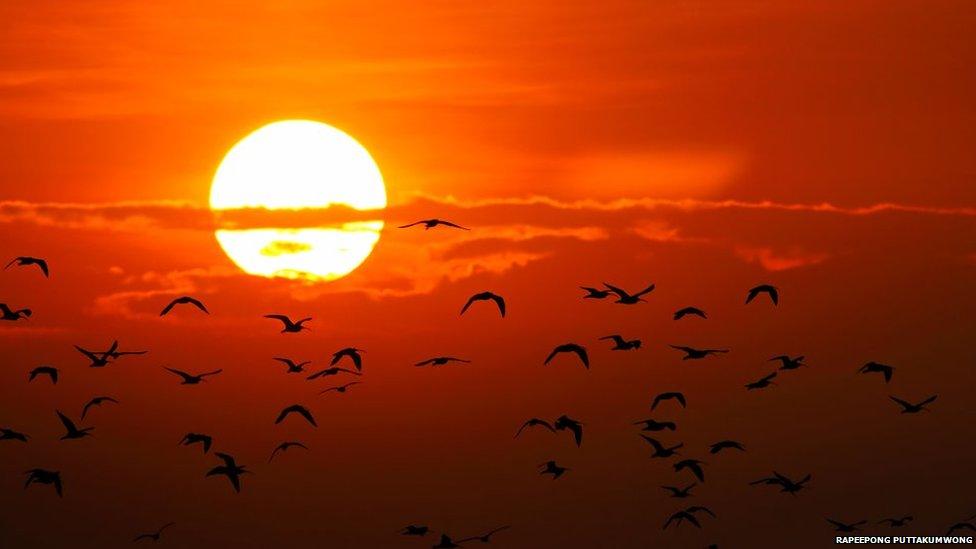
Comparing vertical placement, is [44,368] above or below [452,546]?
above

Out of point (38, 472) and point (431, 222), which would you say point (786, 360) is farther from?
point (38, 472)

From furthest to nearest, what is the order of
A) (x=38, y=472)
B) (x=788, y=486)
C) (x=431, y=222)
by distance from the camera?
(x=788, y=486), (x=38, y=472), (x=431, y=222)

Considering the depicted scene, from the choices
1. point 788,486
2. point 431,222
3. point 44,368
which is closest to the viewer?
point 431,222

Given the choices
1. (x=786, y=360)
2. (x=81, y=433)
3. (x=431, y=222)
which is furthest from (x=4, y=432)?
(x=786, y=360)

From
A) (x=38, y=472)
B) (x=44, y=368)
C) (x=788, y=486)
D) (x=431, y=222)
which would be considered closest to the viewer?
(x=431, y=222)

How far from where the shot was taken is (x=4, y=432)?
3317 inches

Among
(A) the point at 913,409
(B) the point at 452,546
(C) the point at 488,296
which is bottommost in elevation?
(B) the point at 452,546

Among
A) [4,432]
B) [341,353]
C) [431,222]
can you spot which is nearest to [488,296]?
[431,222]

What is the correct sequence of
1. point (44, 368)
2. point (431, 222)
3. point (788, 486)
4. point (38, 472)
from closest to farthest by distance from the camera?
point (431, 222) < point (38, 472) < point (44, 368) < point (788, 486)

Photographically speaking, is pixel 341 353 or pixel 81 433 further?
pixel 341 353

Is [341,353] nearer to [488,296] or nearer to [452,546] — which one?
[488,296]

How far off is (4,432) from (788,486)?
4871 cm

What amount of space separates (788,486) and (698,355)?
1807 cm

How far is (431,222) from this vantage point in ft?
266
